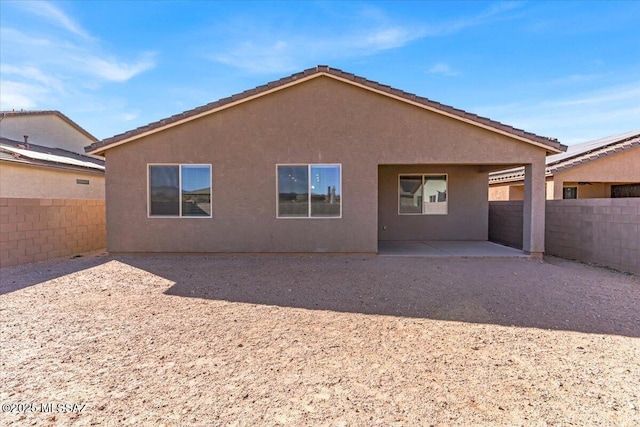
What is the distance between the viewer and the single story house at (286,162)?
9273 mm

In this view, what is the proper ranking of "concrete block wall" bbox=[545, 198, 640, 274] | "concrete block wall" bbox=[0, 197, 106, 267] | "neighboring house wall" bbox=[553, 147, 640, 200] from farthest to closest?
"neighboring house wall" bbox=[553, 147, 640, 200] < "concrete block wall" bbox=[0, 197, 106, 267] < "concrete block wall" bbox=[545, 198, 640, 274]

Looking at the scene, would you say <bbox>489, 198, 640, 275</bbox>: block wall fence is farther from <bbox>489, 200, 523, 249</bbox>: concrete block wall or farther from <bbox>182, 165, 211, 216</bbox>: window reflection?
<bbox>182, 165, 211, 216</bbox>: window reflection

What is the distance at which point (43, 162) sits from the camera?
41.2ft

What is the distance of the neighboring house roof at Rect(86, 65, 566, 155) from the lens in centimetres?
906

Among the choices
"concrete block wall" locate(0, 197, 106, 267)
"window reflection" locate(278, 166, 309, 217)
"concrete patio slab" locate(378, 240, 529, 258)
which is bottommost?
"concrete patio slab" locate(378, 240, 529, 258)

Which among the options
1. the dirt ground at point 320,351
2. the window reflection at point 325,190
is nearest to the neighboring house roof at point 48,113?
the dirt ground at point 320,351

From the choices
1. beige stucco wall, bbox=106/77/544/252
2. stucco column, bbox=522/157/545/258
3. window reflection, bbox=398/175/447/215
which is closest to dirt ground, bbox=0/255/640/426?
stucco column, bbox=522/157/545/258

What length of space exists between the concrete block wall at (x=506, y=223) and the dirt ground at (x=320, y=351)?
4574mm

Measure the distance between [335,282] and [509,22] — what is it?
38.4 feet

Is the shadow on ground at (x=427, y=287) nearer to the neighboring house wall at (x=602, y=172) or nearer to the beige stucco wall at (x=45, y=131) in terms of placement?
the neighboring house wall at (x=602, y=172)

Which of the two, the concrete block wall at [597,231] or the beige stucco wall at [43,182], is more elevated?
the beige stucco wall at [43,182]

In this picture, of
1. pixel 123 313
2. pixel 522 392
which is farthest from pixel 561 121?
pixel 123 313

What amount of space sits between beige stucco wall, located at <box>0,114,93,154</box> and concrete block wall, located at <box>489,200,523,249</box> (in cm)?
2375

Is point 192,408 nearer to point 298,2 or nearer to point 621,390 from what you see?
point 621,390
